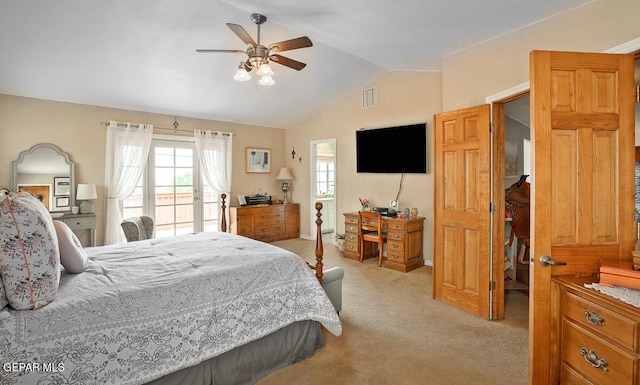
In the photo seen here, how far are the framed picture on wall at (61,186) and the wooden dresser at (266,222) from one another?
239 centimetres

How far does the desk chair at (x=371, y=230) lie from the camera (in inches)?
183

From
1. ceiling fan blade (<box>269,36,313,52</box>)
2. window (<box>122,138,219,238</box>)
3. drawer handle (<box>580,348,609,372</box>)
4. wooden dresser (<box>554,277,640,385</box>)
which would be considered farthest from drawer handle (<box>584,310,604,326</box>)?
window (<box>122,138,219,238</box>)

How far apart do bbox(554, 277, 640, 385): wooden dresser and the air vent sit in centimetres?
425

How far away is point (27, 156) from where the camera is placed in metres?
4.09

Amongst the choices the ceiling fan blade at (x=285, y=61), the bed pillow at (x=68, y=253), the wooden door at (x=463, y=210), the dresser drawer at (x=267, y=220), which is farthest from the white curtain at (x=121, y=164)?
the wooden door at (x=463, y=210)

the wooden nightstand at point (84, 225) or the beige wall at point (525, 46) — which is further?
the wooden nightstand at point (84, 225)

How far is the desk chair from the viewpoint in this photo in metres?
4.65

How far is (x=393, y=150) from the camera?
503 cm

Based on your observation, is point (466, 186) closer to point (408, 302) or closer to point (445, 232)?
point (445, 232)

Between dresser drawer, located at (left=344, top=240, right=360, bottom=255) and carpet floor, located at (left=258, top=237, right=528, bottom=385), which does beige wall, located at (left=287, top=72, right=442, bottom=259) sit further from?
carpet floor, located at (left=258, top=237, right=528, bottom=385)

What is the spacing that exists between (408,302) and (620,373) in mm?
2069

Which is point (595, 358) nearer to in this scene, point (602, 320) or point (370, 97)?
point (602, 320)

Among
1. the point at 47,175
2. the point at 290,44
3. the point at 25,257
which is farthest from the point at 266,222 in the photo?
the point at 25,257

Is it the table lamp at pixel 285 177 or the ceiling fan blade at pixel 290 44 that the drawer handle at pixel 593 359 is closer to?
the ceiling fan blade at pixel 290 44
